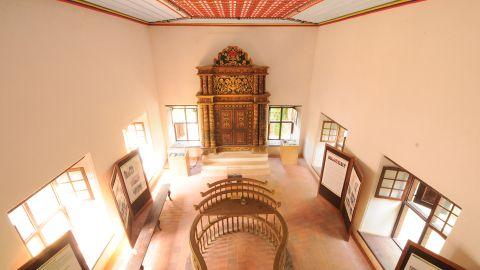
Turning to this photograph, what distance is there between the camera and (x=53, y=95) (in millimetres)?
3760

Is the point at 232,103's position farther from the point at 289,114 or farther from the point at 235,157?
the point at 289,114

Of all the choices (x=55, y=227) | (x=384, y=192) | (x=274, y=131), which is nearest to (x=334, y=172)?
(x=384, y=192)

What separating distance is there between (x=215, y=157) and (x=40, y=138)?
20.8ft

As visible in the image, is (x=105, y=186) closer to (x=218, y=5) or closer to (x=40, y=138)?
(x=40, y=138)

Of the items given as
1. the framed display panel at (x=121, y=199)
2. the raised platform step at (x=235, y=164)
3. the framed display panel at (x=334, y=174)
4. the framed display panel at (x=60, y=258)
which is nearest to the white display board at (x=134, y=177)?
the framed display panel at (x=121, y=199)

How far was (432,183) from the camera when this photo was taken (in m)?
3.72

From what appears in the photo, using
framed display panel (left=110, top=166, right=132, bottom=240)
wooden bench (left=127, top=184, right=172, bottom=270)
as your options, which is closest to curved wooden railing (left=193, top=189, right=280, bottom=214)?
wooden bench (left=127, top=184, right=172, bottom=270)

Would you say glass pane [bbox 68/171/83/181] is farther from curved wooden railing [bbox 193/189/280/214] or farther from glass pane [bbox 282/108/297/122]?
glass pane [bbox 282/108/297/122]

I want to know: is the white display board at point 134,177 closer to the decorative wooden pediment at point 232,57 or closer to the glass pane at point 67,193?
the glass pane at point 67,193

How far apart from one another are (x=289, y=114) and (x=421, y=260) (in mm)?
7296

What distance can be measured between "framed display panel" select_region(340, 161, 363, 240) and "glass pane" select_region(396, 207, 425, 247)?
1.20 meters

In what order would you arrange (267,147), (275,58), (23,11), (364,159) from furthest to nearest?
(267,147) → (275,58) → (364,159) → (23,11)

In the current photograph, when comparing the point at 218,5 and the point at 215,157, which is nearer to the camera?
the point at 218,5

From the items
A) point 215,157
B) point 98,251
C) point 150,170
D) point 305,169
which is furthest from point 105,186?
point 305,169
